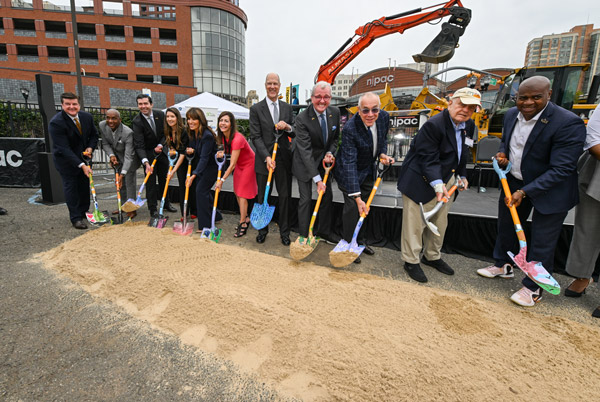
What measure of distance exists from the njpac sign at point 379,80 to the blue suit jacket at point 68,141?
1164 inches

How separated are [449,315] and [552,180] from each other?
128 centimetres

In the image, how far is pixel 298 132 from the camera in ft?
10.6

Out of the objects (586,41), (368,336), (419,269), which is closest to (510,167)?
(419,269)

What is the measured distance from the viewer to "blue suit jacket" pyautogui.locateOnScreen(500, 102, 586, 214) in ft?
7.34

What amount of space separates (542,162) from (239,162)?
3.17 metres

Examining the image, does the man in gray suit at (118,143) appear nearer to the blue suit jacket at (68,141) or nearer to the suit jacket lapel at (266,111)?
the blue suit jacket at (68,141)

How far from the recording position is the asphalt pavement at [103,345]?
1533mm

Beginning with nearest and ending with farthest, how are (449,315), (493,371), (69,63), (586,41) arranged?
(493,371) → (449,315) → (69,63) → (586,41)

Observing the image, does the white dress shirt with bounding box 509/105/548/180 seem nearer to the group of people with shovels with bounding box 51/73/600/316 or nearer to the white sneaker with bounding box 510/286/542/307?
the group of people with shovels with bounding box 51/73/600/316

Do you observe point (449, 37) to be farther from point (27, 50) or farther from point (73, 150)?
point (27, 50)

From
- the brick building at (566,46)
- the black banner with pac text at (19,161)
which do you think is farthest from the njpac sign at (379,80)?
the black banner with pac text at (19,161)

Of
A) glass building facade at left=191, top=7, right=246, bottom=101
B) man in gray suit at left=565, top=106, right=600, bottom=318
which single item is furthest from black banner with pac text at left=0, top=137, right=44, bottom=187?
glass building facade at left=191, top=7, right=246, bottom=101

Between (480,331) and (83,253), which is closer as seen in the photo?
(480,331)

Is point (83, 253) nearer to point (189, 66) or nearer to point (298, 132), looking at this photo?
point (298, 132)
